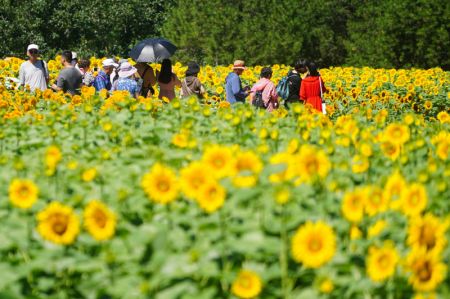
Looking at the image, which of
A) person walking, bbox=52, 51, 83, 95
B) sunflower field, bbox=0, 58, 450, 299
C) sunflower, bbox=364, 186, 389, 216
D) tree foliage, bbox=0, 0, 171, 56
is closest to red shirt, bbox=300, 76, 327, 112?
person walking, bbox=52, 51, 83, 95

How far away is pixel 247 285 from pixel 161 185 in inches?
21.8

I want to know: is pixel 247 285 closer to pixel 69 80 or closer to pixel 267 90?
pixel 69 80

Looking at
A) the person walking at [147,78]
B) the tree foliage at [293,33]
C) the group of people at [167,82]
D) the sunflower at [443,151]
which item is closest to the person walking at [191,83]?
the group of people at [167,82]

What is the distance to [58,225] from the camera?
2.75 metres

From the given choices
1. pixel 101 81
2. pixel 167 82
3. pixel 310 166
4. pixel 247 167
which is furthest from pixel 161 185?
pixel 101 81

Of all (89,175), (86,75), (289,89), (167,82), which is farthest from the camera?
(86,75)

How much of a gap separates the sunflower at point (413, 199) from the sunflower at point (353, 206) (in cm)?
16

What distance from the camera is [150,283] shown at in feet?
8.45

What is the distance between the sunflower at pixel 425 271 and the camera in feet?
7.73

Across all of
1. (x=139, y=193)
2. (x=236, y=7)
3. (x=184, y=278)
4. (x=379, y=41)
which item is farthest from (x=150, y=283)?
(x=236, y=7)

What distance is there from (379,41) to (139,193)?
21472 millimetres

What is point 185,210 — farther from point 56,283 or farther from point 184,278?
point 56,283

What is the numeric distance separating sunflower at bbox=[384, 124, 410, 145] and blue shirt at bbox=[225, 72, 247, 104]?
19.2 feet

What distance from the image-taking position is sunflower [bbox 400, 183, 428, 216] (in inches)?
108
